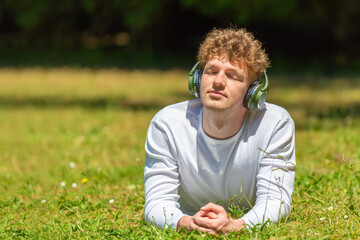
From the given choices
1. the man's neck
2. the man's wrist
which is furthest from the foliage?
the man's wrist

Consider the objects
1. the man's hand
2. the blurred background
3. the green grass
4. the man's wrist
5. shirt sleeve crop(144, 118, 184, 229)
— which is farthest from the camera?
the blurred background

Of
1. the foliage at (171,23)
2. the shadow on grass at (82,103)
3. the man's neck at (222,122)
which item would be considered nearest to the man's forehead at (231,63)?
the man's neck at (222,122)

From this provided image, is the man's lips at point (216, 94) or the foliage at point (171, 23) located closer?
the man's lips at point (216, 94)

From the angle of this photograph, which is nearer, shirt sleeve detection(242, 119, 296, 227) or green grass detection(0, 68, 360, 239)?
shirt sleeve detection(242, 119, 296, 227)

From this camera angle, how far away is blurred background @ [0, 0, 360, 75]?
1753cm

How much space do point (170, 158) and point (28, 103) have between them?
824 centimetres

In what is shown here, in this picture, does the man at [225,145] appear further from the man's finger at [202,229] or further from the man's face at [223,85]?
the man's finger at [202,229]

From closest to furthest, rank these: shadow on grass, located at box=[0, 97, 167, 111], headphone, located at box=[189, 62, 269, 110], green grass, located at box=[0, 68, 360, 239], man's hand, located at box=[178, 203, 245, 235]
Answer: man's hand, located at box=[178, 203, 245, 235] → headphone, located at box=[189, 62, 269, 110] → green grass, located at box=[0, 68, 360, 239] → shadow on grass, located at box=[0, 97, 167, 111]

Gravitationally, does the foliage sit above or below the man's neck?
below

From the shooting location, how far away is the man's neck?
3785 mm

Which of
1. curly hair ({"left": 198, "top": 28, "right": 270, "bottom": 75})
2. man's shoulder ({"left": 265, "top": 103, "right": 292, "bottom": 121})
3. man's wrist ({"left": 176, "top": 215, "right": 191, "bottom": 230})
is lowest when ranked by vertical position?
man's wrist ({"left": 176, "top": 215, "right": 191, "bottom": 230})

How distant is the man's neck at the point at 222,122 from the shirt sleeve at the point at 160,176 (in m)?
0.26

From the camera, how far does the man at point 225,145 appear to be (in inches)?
146

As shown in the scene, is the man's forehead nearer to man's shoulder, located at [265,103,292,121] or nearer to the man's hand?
man's shoulder, located at [265,103,292,121]
